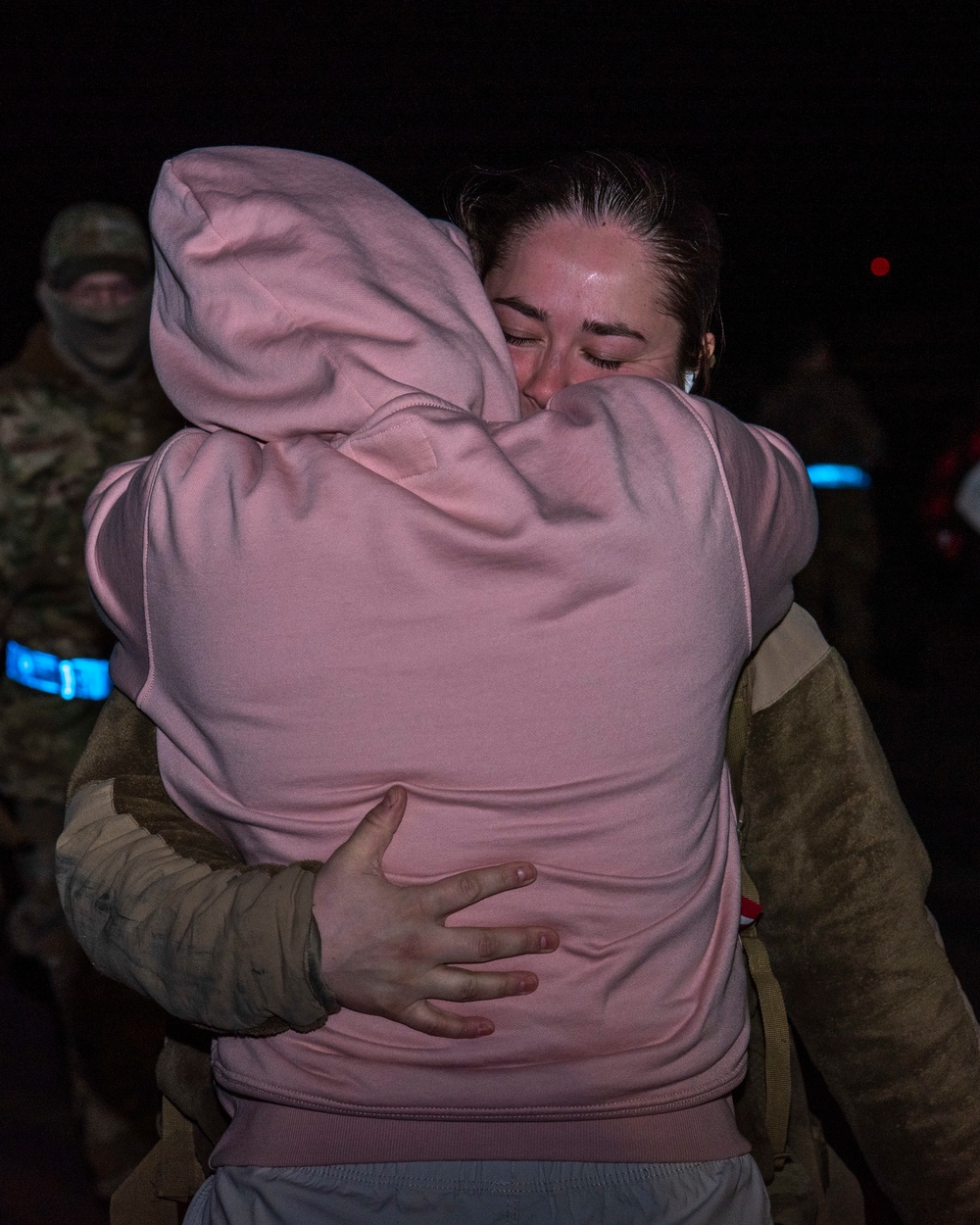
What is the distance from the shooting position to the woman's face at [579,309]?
167 cm

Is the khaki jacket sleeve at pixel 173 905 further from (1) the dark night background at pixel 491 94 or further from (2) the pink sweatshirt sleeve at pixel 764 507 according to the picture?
(1) the dark night background at pixel 491 94

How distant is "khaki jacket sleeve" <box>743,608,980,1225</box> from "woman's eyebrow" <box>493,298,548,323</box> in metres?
0.49

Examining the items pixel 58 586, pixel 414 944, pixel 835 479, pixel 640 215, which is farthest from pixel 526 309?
pixel 835 479

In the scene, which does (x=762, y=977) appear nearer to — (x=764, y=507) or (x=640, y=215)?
(x=764, y=507)

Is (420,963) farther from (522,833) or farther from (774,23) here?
(774,23)

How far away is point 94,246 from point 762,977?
3.38m

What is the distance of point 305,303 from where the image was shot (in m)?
1.25

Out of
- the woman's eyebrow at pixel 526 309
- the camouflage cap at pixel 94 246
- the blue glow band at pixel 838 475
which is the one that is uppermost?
the woman's eyebrow at pixel 526 309

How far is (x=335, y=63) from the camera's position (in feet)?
22.4

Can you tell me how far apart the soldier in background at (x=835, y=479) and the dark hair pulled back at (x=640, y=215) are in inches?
174

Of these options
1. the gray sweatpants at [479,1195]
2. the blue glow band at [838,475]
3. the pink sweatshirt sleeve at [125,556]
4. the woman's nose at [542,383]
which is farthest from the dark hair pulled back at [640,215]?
the blue glow band at [838,475]

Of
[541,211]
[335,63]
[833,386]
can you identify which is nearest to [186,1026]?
[541,211]

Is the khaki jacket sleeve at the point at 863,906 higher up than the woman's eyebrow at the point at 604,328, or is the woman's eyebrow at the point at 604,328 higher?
the woman's eyebrow at the point at 604,328

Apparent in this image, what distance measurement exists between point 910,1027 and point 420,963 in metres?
0.77
